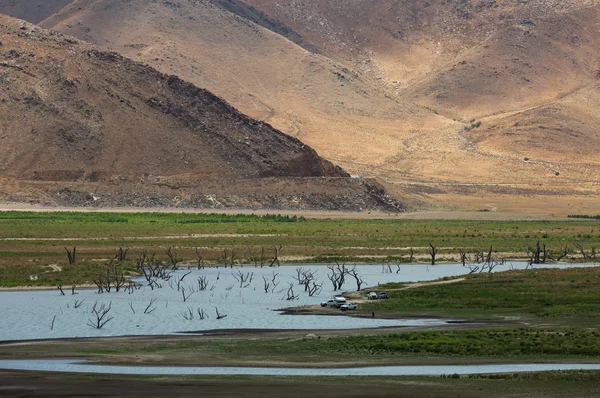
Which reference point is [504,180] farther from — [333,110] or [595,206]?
[333,110]

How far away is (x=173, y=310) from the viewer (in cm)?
4081

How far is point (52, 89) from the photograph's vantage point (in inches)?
5246

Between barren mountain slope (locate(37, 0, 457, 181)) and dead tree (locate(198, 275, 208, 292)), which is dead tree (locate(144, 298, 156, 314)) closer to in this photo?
dead tree (locate(198, 275, 208, 292))

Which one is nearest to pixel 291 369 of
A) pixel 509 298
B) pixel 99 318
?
pixel 99 318

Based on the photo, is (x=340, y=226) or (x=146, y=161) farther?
(x=146, y=161)

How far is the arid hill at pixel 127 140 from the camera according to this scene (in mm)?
123562

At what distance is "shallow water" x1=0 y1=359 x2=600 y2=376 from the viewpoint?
90.2 ft

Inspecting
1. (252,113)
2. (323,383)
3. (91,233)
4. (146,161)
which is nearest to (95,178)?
(146,161)

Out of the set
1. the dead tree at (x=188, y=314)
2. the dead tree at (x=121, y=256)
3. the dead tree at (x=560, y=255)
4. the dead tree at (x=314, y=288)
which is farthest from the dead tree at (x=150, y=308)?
the dead tree at (x=560, y=255)

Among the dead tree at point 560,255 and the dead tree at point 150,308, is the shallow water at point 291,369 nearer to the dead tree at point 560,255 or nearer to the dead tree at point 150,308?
the dead tree at point 150,308

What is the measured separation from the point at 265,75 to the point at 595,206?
224 feet

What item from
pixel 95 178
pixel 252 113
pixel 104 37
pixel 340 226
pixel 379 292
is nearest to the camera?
pixel 379 292

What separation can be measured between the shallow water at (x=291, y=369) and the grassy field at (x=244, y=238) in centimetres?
2203

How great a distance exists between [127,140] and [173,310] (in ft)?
293
